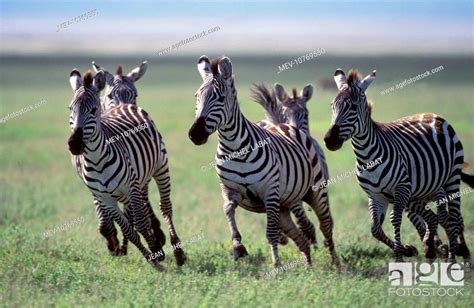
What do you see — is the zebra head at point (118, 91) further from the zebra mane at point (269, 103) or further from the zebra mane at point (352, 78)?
the zebra mane at point (352, 78)

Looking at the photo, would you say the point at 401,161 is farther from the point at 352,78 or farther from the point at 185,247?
the point at 185,247

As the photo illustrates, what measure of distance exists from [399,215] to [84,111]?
11.5 ft

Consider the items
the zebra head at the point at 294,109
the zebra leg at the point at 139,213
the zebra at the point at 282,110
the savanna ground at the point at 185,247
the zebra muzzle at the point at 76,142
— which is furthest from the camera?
the zebra head at the point at 294,109

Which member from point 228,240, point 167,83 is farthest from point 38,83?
point 228,240

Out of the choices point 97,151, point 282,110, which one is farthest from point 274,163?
point 282,110

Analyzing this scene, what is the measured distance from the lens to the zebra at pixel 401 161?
32.0 feet

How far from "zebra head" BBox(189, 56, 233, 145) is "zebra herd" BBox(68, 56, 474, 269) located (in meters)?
0.01

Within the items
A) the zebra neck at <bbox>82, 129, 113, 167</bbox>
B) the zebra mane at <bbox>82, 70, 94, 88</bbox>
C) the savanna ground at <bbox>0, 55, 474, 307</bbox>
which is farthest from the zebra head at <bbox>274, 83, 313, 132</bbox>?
the zebra mane at <bbox>82, 70, 94, 88</bbox>

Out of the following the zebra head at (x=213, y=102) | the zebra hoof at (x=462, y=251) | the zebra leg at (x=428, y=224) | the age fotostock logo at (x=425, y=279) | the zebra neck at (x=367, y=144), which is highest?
the zebra head at (x=213, y=102)

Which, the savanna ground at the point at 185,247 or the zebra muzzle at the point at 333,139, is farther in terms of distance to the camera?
the zebra muzzle at the point at 333,139

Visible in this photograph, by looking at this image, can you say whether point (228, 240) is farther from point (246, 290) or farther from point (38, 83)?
point (38, 83)

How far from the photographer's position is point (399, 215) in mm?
9828

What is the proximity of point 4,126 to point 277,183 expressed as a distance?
71.6 feet

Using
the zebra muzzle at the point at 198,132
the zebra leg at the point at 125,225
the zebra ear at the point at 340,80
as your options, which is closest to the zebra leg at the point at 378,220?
the zebra ear at the point at 340,80
